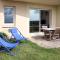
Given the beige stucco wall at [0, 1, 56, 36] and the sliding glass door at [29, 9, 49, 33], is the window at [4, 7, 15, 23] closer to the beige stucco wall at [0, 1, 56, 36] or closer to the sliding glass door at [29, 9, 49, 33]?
the beige stucco wall at [0, 1, 56, 36]

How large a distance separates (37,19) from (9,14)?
308 cm

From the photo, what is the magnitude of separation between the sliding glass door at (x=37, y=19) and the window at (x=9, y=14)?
196 cm

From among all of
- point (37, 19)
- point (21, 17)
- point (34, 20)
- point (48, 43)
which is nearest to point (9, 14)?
point (21, 17)

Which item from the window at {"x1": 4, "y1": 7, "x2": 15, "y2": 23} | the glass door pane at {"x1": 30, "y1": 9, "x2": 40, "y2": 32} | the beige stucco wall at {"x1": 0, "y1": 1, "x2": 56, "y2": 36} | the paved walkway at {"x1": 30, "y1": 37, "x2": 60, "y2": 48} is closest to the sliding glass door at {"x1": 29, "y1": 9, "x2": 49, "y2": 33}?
the glass door pane at {"x1": 30, "y1": 9, "x2": 40, "y2": 32}

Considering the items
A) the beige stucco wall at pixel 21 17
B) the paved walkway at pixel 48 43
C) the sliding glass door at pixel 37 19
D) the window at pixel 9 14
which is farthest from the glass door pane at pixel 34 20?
the paved walkway at pixel 48 43

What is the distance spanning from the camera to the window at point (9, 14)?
15366 mm

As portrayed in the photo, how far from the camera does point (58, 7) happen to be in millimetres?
18125

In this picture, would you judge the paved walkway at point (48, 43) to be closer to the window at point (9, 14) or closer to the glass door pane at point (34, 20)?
the window at point (9, 14)

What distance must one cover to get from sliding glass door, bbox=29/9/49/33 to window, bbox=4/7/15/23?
1958mm

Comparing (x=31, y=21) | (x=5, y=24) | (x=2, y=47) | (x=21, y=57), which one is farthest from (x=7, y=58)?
(x=31, y=21)

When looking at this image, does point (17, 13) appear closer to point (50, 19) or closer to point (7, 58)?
point (50, 19)

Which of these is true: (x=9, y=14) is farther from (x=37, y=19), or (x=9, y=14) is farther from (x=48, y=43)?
(x=48, y=43)

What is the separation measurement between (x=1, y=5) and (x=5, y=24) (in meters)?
1.59

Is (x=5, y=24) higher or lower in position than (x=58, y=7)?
lower
